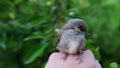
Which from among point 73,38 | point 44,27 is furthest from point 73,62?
point 44,27

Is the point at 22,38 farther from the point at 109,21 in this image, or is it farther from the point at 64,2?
the point at 109,21

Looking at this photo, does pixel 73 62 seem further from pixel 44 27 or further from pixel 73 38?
pixel 44 27

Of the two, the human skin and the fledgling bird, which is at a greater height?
the fledgling bird

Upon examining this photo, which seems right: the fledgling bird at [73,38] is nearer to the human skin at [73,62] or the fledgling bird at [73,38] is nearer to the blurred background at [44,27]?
the human skin at [73,62]

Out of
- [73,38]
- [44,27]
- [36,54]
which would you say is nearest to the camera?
[73,38]

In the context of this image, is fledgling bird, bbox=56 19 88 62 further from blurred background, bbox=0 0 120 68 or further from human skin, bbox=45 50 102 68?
blurred background, bbox=0 0 120 68

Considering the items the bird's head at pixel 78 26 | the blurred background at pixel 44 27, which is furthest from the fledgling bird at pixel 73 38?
the blurred background at pixel 44 27

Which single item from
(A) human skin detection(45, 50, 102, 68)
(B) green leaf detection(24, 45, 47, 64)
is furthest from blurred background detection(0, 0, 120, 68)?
(A) human skin detection(45, 50, 102, 68)
